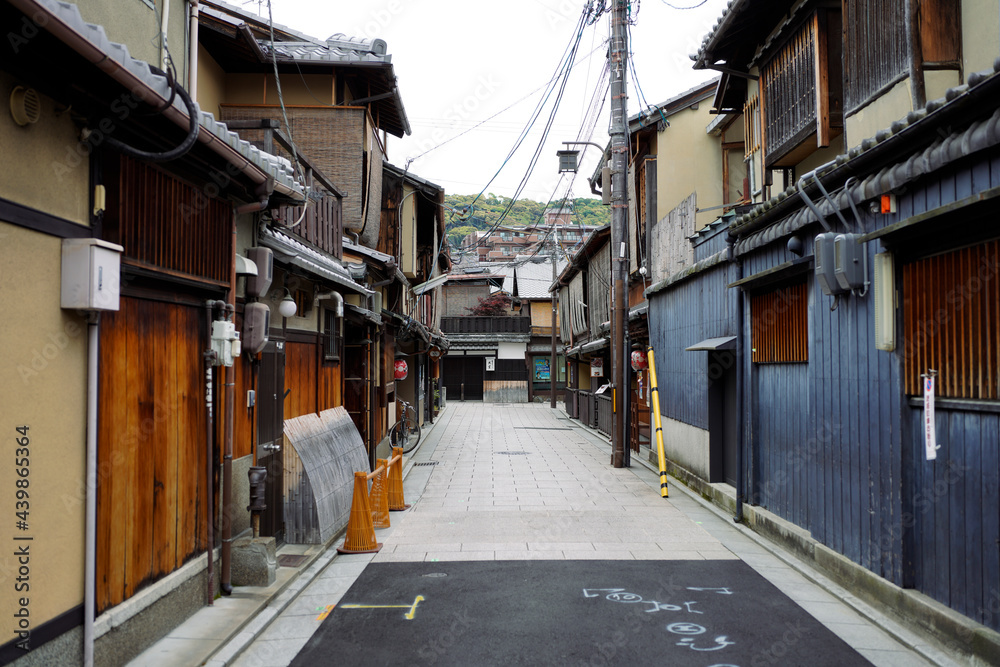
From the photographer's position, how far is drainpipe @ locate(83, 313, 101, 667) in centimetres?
503

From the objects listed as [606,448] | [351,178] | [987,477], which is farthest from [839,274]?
[606,448]

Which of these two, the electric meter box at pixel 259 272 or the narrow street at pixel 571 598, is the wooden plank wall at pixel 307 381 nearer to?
the electric meter box at pixel 259 272

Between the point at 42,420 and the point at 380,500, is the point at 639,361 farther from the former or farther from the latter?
the point at 42,420

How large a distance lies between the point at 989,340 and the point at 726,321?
22.8 feet

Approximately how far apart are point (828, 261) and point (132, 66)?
6952 mm

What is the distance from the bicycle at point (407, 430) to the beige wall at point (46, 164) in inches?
647

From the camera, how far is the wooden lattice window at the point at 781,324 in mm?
9594

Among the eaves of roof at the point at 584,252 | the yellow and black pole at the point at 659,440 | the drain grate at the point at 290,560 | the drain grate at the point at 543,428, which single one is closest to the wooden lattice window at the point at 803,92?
the yellow and black pole at the point at 659,440

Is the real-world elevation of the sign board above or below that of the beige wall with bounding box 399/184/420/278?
below

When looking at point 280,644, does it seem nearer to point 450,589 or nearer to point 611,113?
point 450,589

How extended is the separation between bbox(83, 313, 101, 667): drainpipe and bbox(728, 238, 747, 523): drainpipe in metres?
9.33

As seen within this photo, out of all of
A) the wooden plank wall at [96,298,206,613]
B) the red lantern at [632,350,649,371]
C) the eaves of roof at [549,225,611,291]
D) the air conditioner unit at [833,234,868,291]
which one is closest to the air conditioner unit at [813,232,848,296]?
the air conditioner unit at [833,234,868,291]

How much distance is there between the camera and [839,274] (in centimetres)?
759

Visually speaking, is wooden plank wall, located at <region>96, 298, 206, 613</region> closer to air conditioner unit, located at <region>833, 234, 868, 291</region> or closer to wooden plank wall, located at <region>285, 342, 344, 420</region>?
wooden plank wall, located at <region>285, 342, 344, 420</region>
